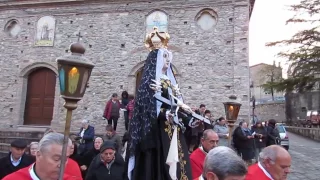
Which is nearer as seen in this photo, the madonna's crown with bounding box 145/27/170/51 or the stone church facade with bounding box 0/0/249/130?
the madonna's crown with bounding box 145/27/170/51

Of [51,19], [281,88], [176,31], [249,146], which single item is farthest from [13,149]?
[281,88]

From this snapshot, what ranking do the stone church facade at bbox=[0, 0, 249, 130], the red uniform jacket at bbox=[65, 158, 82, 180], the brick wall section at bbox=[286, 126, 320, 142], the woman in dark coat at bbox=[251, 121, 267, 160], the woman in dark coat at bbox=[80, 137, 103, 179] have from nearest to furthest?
the red uniform jacket at bbox=[65, 158, 82, 180], the woman in dark coat at bbox=[80, 137, 103, 179], the woman in dark coat at bbox=[251, 121, 267, 160], the stone church facade at bbox=[0, 0, 249, 130], the brick wall section at bbox=[286, 126, 320, 142]

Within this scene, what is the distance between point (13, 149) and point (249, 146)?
6323mm

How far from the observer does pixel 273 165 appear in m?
3.08

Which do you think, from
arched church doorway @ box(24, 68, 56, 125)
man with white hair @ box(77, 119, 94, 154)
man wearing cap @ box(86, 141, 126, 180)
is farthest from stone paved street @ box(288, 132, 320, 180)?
arched church doorway @ box(24, 68, 56, 125)

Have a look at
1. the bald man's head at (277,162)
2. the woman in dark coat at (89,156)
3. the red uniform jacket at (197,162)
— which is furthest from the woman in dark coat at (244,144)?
the bald man's head at (277,162)

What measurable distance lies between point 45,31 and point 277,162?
1486 cm

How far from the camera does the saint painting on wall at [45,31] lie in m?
15.7

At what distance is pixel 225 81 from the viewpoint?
1341 cm

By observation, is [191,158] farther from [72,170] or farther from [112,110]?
[112,110]

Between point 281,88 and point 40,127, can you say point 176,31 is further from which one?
point 281,88

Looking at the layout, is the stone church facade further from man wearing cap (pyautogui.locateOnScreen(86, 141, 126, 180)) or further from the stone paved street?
man wearing cap (pyautogui.locateOnScreen(86, 141, 126, 180))

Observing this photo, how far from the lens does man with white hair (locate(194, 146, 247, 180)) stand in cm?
197

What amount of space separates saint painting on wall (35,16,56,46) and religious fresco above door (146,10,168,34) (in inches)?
190
